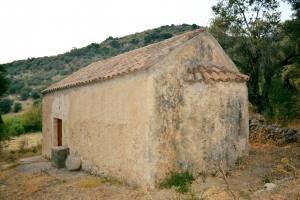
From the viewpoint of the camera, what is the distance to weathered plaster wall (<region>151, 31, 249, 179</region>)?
210 inches

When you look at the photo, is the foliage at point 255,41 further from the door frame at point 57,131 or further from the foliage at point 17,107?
the foliage at point 17,107

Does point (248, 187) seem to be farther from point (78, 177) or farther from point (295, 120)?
point (295, 120)

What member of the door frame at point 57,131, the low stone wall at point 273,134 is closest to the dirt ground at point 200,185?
the low stone wall at point 273,134

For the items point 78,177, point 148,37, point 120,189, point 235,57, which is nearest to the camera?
point 120,189

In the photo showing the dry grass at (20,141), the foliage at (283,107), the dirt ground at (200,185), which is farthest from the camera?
the dry grass at (20,141)

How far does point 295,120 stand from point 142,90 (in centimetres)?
985

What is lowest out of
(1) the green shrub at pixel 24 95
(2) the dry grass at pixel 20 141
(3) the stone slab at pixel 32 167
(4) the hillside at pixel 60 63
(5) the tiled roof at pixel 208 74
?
(2) the dry grass at pixel 20 141

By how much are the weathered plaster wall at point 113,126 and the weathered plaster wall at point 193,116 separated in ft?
1.00

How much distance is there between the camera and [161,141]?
5.30 meters

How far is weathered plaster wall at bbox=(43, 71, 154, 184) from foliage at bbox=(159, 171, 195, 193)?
1.33 feet

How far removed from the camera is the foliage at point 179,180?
516 centimetres

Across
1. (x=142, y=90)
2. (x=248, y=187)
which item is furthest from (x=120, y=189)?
(x=248, y=187)

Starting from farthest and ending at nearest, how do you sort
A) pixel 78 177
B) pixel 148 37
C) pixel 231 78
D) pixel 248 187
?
1. pixel 148 37
2. pixel 78 177
3. pixel 231 78
4. pixel 248 187

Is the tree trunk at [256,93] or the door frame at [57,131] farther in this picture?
the tree trunk at [256,93]
